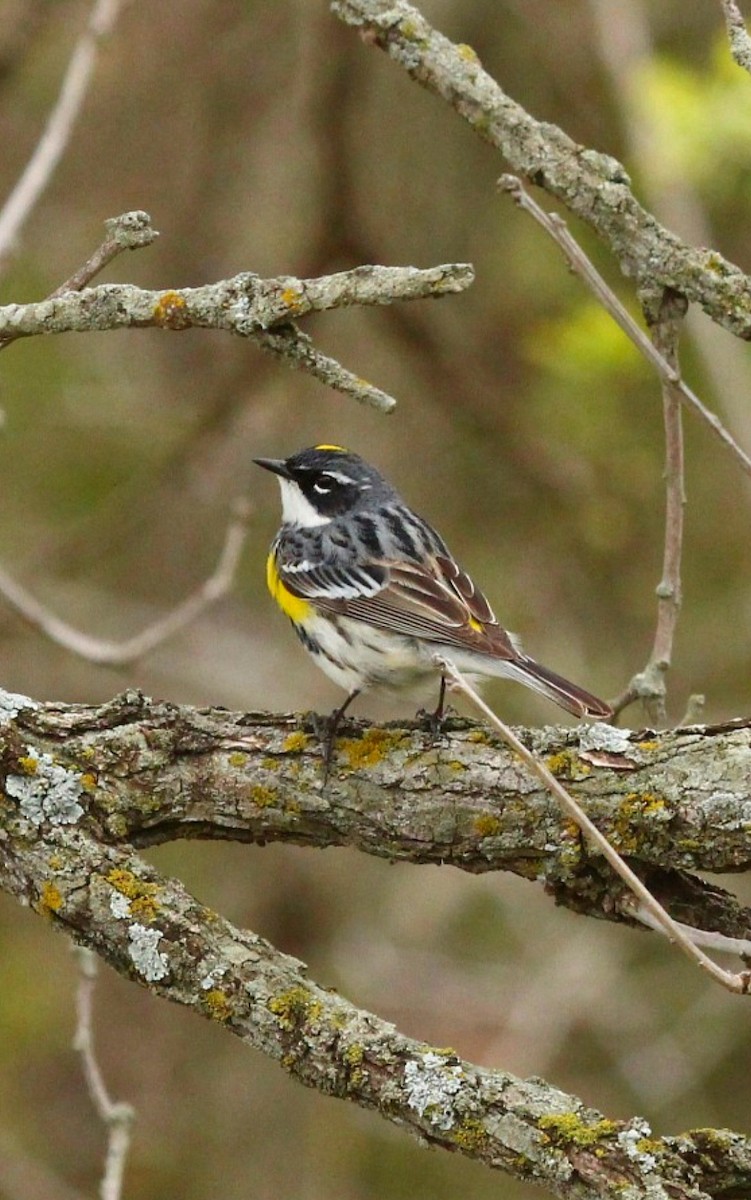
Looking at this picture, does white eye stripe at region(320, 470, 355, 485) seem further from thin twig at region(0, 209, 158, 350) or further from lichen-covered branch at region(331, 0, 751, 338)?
thin twig at region(0, 209, 158, 350)

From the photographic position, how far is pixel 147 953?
312cm

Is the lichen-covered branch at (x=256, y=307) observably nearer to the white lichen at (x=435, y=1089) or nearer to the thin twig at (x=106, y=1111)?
the white lichen at (x=435, y=1089)

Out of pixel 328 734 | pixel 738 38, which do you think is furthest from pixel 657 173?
pixel 328 734

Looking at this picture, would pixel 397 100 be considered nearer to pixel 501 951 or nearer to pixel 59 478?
pixel 59 478

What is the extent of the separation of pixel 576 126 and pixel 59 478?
11.2 ft

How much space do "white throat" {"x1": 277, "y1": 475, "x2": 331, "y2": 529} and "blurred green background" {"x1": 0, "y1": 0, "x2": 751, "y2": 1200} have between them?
182cm

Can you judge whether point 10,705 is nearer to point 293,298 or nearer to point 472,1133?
point 293,298

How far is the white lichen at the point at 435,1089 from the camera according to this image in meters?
2.85

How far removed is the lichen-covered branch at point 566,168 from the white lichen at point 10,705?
1.86 m

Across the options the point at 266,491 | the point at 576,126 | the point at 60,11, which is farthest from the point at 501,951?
the point at 60,11

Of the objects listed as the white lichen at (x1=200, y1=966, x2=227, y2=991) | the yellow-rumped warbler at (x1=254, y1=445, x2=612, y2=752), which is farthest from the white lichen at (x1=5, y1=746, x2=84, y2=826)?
the yellow-rumped warbler at (x1=254, y1=445, x2=612, y2=752)

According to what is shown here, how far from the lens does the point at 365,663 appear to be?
4723 millimetres

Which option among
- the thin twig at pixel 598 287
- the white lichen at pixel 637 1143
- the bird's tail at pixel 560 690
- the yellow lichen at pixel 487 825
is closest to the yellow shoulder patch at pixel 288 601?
the bird's tail at pixel 560 690

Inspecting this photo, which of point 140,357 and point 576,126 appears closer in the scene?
point 576,126
